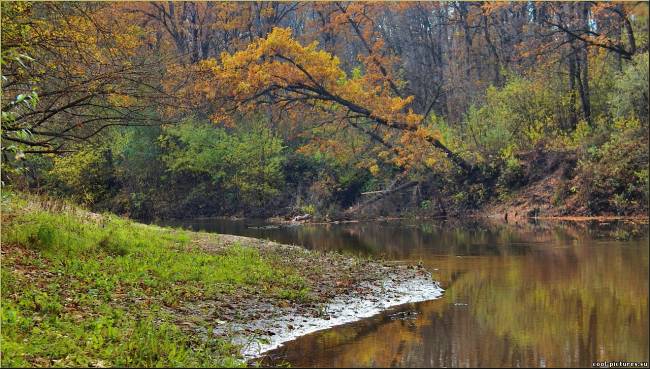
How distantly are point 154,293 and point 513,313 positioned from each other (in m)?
6.19

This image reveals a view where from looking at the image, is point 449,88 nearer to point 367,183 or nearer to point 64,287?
point 367,183

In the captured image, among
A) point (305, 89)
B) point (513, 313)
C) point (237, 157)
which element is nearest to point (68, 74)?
point (513, 313)

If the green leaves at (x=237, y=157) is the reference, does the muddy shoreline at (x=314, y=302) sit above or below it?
below

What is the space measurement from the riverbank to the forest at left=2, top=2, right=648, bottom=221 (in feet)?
8.56

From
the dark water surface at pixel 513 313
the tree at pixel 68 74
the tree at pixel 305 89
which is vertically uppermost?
the tree at pixel 305 89

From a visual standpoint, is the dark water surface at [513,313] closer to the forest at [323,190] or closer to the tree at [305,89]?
the forest at [323,190]

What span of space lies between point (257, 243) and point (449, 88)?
88.6 feet

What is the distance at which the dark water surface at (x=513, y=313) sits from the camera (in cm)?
962

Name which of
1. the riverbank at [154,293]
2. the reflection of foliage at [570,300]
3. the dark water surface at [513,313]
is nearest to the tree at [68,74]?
the riverbank at [154,293]

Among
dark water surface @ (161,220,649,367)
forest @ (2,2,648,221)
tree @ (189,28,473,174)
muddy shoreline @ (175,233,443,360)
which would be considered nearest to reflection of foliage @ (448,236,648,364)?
dark water surface @ (161,220,649,367)

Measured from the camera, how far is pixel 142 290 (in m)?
12.3

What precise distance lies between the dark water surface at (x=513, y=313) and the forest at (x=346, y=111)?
285 inches

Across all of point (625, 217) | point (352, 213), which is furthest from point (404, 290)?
point (352, 213)

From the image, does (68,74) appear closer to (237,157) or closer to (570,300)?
(570,300)
